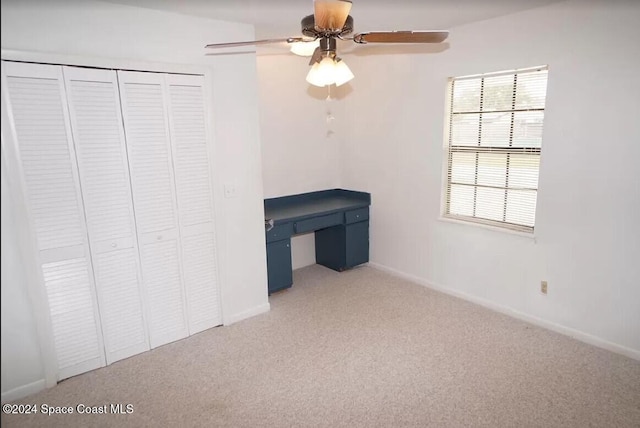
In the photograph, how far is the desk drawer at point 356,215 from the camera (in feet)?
13.8

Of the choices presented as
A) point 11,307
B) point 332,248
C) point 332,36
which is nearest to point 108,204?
point 11,307

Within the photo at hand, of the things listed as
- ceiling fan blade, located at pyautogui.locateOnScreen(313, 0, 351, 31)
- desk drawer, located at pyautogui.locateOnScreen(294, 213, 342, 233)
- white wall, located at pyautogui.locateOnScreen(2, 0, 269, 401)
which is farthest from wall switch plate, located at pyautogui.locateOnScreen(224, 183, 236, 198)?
ceiling fan blade, located at pyautogui.locateOnScreen(313, 0, 351, 31)

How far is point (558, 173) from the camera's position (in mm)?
2859

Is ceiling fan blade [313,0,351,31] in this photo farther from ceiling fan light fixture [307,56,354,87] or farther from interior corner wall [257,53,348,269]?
interior corner wall [257,53,348,269]

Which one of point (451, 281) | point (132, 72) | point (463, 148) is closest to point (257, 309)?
Result: point (451, 281)

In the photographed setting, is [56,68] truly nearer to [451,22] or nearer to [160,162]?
[160,162]

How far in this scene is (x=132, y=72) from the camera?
2.54 m

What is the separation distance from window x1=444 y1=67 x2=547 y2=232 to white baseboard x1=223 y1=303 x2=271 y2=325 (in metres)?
1.97

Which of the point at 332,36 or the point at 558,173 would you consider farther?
the point at 558,173

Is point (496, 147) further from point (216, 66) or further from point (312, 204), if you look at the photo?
point (216, 66)

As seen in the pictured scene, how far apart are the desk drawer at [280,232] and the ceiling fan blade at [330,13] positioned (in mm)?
2147

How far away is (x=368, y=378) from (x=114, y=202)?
2.07 m

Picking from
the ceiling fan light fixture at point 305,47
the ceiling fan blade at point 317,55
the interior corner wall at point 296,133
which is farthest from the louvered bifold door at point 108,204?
the interior corner wall at point 296,133

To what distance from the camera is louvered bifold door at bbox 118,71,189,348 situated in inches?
102
